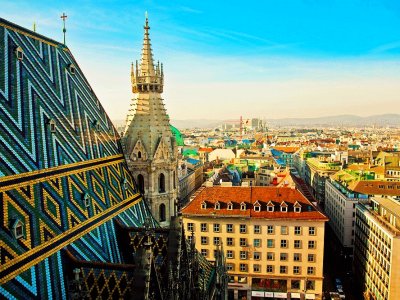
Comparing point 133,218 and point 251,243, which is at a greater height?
point 133,218

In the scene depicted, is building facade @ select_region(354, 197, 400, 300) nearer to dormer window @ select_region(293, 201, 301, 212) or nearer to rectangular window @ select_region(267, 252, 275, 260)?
dormer window @ select_region(293, 201, 301, 212)

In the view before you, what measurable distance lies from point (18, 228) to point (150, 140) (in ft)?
56.2

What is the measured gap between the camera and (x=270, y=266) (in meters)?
51.2

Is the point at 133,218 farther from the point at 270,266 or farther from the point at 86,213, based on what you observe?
the point at 270,266

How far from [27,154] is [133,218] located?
1072cm

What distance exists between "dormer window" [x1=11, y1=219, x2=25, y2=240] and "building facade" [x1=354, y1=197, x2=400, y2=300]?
42.0 meters

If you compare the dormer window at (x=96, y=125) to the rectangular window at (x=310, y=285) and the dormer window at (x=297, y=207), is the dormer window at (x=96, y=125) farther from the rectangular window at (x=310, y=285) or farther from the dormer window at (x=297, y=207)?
the rectangular window at (x=310, y=285)

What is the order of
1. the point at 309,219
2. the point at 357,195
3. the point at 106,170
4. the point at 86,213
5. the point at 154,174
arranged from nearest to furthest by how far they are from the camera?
the point at 86,213 < the point at 106,170 < the point at 154,174 < the point at 309,219 < the point at 357,195

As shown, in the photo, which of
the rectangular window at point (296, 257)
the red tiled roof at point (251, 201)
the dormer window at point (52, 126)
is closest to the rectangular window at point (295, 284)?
the rectangular window at point (296, 257)

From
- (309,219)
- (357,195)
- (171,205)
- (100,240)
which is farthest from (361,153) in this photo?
(100,240)

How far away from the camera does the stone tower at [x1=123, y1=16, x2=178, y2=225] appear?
31.7m

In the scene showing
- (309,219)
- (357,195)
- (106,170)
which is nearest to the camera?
(106,170)

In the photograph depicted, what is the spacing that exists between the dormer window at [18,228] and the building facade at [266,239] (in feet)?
120

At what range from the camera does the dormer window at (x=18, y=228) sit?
1527 cm
